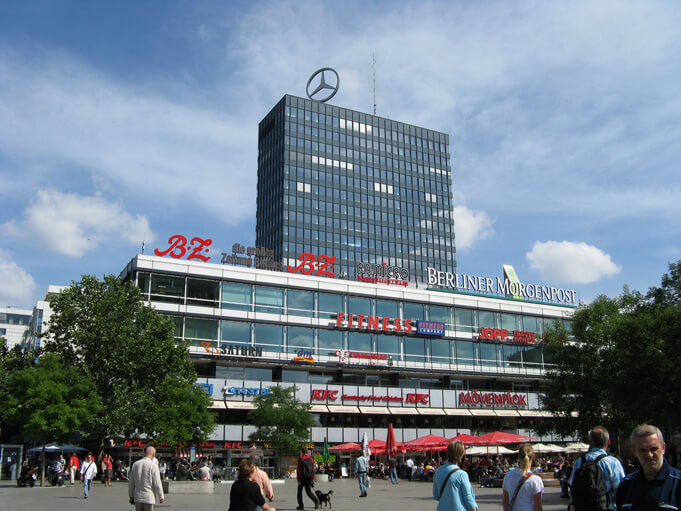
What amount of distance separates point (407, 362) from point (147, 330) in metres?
27.0

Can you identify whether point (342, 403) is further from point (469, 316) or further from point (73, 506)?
point (73, 506)

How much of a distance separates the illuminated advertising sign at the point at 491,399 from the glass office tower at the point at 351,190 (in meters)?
46.1

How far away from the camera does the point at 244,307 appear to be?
55.7 meters

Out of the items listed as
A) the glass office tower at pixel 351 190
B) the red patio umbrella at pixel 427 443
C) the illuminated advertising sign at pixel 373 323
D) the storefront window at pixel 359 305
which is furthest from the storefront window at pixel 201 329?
the glass office tower at pixel 351 190

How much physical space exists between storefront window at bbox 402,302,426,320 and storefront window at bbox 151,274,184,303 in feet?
69.6

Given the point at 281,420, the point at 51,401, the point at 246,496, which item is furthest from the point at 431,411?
the point at 246,496

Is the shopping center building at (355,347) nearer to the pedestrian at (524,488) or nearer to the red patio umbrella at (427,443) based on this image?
the red patio umbrella at (427,443)

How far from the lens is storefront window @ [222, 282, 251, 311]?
55250mm

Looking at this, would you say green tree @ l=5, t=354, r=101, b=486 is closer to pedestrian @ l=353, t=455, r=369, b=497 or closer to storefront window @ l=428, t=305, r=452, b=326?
pedestrian @ l=353, t=455, r=369, b=497

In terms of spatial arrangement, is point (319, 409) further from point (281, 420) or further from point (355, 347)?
point (281, 420)

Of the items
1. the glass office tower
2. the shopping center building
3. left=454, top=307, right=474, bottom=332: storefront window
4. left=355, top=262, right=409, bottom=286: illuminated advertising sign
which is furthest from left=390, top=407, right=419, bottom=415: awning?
the glass office tower

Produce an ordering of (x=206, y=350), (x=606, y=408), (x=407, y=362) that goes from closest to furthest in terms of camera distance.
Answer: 1. (x=606, y=408)
2. (x=206, y=350)
3. (x=407, y=362)

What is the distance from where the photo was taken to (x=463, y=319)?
215 feet

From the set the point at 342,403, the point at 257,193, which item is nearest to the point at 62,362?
the point at 342,403
